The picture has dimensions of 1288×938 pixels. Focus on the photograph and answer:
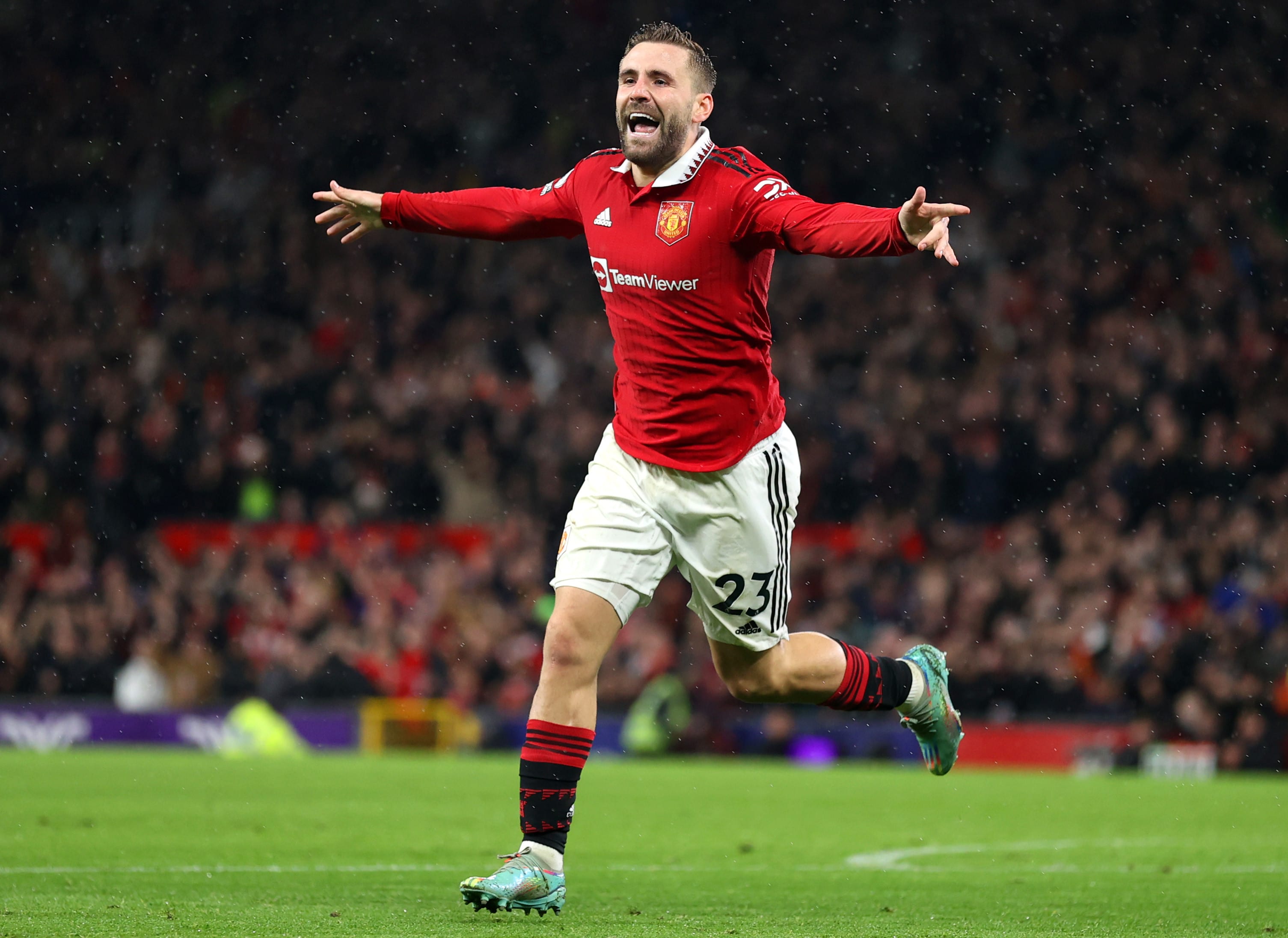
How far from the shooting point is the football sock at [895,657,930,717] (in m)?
6.48

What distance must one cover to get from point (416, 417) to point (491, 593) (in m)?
3.01

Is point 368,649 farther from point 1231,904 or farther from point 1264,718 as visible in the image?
point 1231,904

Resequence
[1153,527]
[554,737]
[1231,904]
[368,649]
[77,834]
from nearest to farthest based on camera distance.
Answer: [554,737] → [1231,904] → [77,834] → [1153,527] → [368,649]

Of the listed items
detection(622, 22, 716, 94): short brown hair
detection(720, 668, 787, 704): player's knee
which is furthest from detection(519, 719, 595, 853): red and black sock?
detection(622, 22, 716, 94): short brown hair

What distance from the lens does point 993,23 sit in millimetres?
22328

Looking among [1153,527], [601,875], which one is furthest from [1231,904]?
[1153,527]

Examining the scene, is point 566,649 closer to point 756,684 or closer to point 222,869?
point 756,684

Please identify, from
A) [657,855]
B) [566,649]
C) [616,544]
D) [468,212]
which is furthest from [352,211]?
[657,855]

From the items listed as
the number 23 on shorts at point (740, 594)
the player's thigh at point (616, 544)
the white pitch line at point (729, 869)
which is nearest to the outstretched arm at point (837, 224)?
the player's thigh at point (616, 544)

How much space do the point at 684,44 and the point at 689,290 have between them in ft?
2.69

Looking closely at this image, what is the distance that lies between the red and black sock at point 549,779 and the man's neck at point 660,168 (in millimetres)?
1751

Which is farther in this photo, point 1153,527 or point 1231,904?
point 1153,527

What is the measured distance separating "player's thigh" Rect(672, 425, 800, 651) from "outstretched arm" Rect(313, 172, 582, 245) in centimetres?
105

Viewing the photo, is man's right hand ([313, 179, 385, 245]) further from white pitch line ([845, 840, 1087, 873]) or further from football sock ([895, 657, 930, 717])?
white pitch line ([845, 840, 1087, 873])
